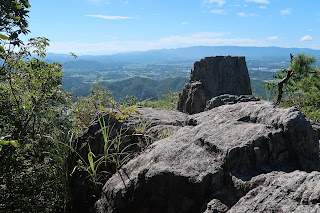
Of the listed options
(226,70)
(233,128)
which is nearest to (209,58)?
(226,70)

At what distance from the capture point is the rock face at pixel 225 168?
2604 mm

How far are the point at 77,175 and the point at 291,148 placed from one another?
12.0 feet

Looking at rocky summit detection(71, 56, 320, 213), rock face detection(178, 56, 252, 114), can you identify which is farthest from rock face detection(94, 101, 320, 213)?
rock face detection(178, 56, 252, 114)

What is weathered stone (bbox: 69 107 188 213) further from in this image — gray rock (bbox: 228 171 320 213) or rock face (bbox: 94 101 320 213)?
gray rock (bbox: 228 171 320 213)

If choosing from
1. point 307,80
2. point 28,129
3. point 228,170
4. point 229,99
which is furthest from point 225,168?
point 307,80

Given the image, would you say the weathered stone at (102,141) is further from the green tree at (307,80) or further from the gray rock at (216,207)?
the green tree at (307,80)

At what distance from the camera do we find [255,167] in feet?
9.45

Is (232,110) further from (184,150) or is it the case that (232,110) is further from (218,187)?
(218,187)

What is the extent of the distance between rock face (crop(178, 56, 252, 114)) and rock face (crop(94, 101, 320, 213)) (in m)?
7.30

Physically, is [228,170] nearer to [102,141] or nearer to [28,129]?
[102,141]

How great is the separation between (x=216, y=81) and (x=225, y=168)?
28.6 ft

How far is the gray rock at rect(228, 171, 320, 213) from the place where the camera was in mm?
1991

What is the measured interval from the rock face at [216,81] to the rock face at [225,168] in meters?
7.30

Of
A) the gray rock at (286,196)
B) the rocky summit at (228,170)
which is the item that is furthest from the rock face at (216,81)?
the gray rock at (286,196)
